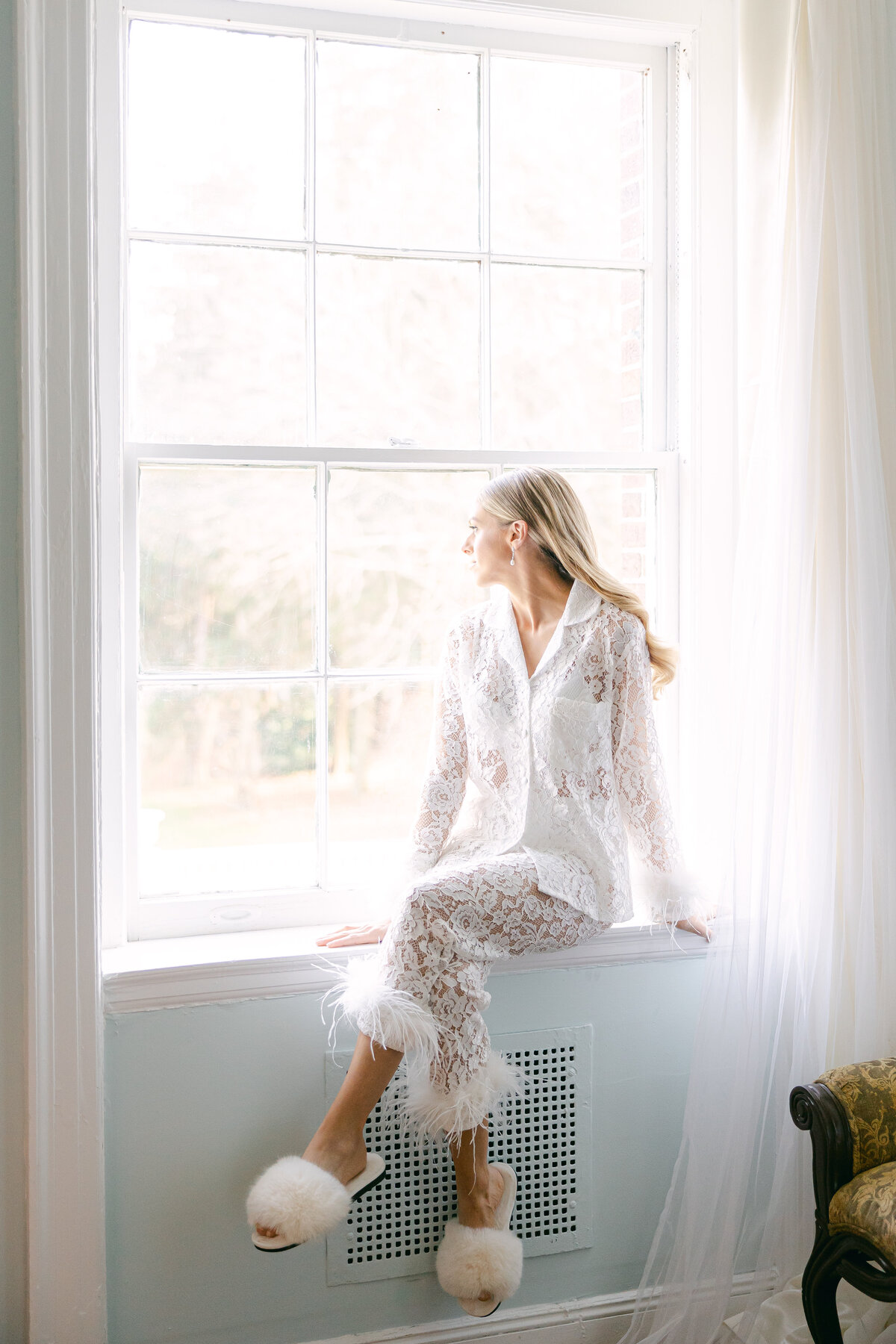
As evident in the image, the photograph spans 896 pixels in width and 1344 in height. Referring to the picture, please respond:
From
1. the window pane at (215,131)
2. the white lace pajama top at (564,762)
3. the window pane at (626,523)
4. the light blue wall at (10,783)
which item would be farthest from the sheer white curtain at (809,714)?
the light blue wall at (10,783)

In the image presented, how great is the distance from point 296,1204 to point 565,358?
6.02 ft

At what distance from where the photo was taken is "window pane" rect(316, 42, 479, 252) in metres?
2.30

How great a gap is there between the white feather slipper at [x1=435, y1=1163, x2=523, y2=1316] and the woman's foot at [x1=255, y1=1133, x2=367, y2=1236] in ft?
0.84

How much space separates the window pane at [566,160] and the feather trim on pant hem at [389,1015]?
1.63m

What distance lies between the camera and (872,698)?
2057 millimetres

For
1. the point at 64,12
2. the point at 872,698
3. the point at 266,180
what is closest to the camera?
the point at 64,12

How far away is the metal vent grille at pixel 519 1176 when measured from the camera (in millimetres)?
2066

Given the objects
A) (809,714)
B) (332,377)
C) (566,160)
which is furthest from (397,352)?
(809,714)

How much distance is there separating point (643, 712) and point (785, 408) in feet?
2.19

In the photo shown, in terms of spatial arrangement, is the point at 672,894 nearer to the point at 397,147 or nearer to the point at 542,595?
the point at 542,595

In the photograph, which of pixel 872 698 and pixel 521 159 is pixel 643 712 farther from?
pixel 521 159

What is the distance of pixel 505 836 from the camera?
7.04 feet

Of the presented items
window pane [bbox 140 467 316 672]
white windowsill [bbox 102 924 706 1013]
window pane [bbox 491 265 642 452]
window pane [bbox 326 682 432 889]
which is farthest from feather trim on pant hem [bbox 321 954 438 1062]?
window pane [bbox 491 265 642 452]

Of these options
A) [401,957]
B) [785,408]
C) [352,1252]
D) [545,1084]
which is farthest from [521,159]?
[352,1252]
